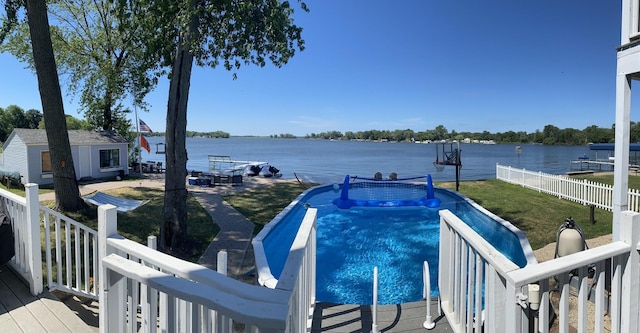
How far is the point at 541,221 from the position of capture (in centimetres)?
907

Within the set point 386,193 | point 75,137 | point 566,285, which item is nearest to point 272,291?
point 566,285

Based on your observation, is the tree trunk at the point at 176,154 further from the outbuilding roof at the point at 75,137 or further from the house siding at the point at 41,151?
the outbuilding roof at the point at 75,137

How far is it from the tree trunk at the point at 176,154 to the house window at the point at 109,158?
529 inches

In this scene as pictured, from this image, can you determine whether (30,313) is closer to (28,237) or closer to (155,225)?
(28,237)

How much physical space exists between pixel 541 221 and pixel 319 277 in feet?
20.6

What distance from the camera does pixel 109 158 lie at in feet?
60.6

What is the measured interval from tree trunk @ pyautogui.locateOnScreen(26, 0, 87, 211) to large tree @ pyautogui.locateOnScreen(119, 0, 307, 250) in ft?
6.70

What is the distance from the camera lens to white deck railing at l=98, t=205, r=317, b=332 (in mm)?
1053

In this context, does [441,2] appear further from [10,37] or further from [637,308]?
[10,37]

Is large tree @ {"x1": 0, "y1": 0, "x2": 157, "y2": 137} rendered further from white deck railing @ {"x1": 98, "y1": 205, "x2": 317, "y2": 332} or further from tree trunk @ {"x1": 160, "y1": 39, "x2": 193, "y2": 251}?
white deck railing @ {"x1": 98, "y1": 205, "x2": 317, "y2": 332}

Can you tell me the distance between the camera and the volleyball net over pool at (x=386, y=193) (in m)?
12.4

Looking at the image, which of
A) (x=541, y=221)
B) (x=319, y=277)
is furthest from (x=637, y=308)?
(x=541, y=221)

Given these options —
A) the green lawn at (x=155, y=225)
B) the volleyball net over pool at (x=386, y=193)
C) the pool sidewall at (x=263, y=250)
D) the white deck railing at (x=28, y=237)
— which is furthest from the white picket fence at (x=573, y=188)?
the white deck railing at (x=28, y=237)

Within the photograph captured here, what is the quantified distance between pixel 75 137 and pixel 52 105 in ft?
35.1
